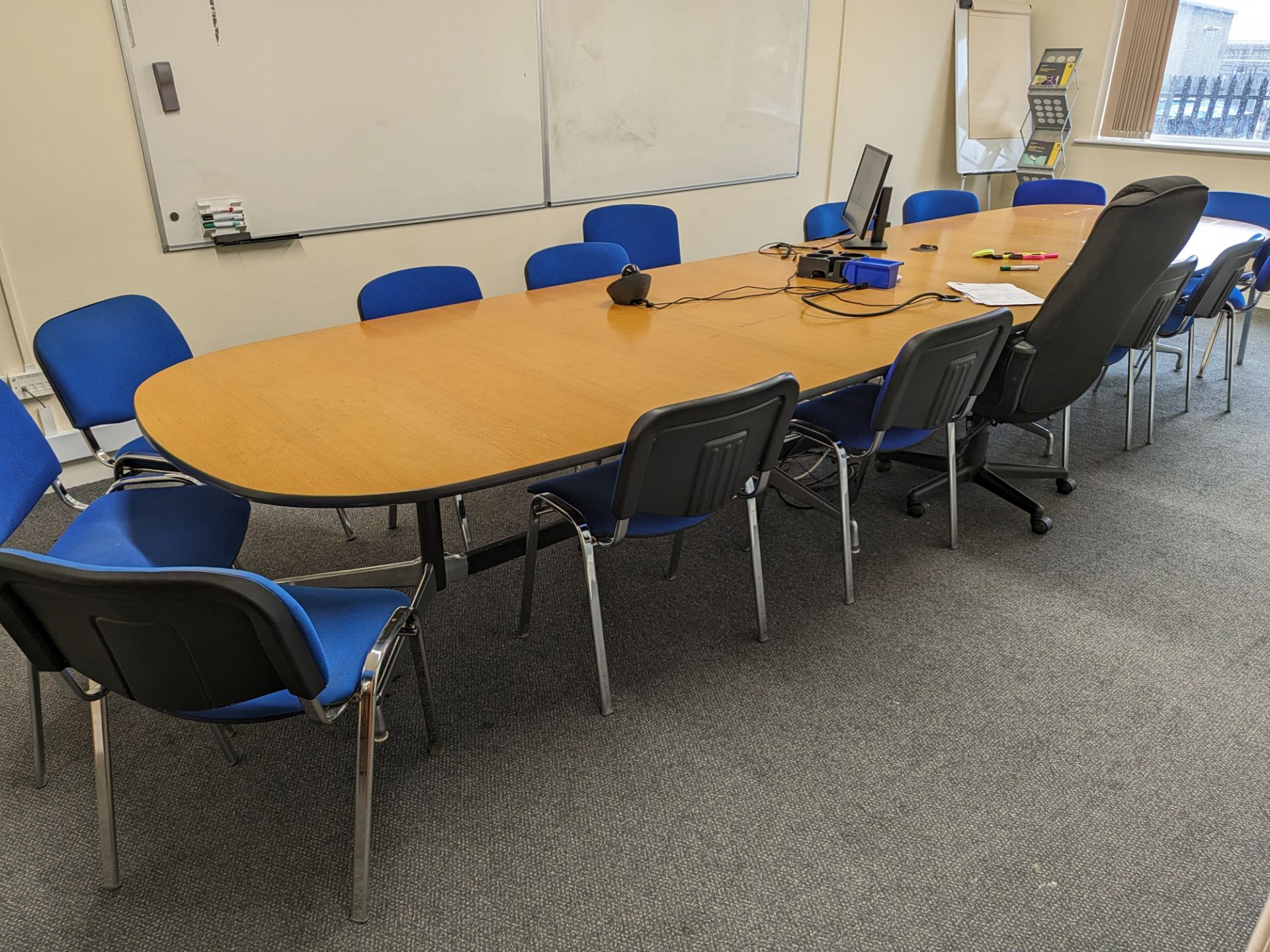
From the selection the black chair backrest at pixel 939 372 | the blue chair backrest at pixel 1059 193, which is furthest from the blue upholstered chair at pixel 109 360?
the blue chair backrest at pixel 1059 193

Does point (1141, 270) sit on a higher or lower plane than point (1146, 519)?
higher

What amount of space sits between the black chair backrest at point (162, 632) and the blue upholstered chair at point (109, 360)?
1091mm

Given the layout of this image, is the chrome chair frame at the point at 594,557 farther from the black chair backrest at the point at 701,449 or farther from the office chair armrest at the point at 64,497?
the office chair armrest at the point at 64,497

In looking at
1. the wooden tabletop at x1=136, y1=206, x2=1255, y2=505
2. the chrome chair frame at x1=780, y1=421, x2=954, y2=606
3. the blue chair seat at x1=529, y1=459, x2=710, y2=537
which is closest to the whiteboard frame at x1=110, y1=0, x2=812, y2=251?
the wooden tabletop at x1=136, y1=206, x2=1255, y2=505

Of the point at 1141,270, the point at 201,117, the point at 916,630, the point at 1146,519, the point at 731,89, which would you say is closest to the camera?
the point at 916,630

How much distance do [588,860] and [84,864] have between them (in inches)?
40.5

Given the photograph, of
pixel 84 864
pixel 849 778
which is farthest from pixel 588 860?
pixel 84 864

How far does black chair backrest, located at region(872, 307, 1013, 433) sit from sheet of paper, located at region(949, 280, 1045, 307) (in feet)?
1.10

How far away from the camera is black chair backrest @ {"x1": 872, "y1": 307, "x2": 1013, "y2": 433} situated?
7.45 ft

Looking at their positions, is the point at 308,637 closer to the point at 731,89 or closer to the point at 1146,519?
the point at 1146,519

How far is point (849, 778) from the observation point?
6.34 ft

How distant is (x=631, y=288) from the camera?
2908mm

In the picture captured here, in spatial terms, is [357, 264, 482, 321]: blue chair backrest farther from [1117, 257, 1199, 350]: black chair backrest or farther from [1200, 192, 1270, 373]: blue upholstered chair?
[1200, 192, 1270, 373]: blue upholstered chair

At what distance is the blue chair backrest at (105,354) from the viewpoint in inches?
96.1
